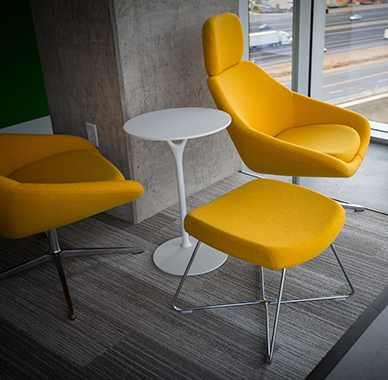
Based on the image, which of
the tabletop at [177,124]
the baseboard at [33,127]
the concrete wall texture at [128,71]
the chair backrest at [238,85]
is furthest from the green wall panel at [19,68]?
the chair backrest at [238,85]

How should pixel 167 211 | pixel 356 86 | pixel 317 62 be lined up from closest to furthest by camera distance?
pixel 167 211
pixel 317 62
pixel 356 86

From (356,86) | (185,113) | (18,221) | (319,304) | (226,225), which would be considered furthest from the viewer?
(356,86)

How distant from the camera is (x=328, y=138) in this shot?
248cm

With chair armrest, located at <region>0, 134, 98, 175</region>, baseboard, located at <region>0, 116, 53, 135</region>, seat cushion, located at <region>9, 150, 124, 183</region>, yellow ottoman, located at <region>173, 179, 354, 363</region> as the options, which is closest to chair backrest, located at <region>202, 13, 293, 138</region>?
yellow ottoman, located at <region>173, 179, 354, 363</region>

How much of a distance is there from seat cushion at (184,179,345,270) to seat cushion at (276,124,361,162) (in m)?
0.52

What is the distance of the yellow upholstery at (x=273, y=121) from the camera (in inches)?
86.8

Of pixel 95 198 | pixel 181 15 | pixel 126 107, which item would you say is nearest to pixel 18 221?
pixel 95 198

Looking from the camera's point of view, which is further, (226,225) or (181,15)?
(181,15)

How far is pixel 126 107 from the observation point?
245 centimetres

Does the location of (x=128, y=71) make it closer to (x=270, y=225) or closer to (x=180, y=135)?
(x=180, y=135)

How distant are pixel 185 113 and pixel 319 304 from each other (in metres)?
1.15

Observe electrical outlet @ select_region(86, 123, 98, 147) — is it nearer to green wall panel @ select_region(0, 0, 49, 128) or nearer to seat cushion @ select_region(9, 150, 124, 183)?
seat cushion @ select_region(9, 150, 124, 183)

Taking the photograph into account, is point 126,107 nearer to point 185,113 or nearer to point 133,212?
point 185,113

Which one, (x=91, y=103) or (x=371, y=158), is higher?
(x=91, y=103)
